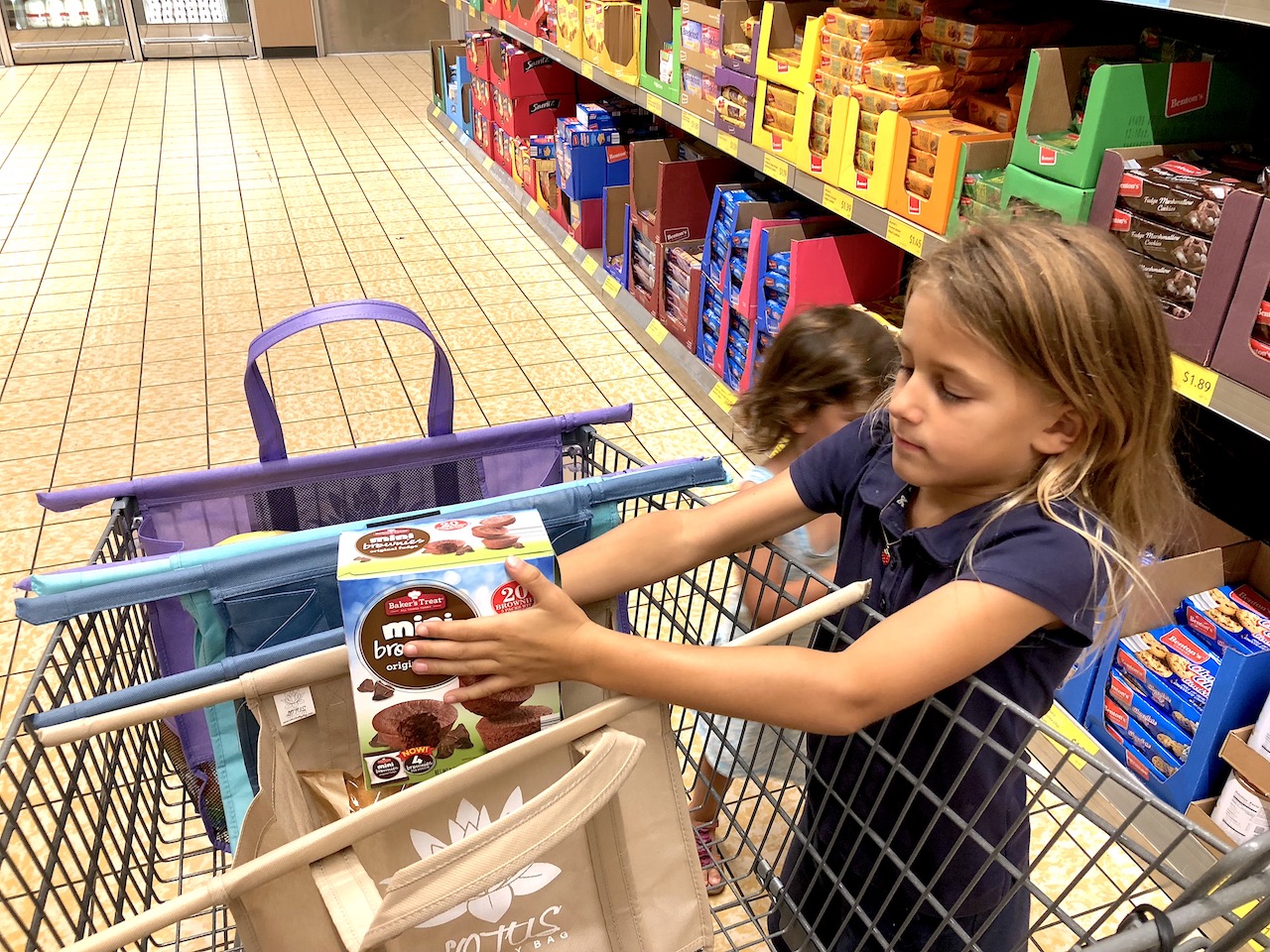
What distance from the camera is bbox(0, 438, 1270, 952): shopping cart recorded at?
0.72m

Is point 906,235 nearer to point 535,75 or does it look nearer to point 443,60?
point 535,75

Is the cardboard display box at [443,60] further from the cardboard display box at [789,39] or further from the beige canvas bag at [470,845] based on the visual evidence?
the beige canvas bag at [470,845]

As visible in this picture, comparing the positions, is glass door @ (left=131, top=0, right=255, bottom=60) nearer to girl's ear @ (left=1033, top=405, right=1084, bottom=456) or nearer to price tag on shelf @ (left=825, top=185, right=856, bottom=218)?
price tag on shelf @ (left=825, top=185, right=856, bottom=218)

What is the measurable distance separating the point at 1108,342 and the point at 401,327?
3.30m

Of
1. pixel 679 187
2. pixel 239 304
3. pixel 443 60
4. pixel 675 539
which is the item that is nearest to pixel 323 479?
pixel 675 539

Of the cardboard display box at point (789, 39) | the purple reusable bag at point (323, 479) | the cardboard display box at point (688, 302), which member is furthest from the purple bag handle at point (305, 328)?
the cardboard display box at point (688, 302)

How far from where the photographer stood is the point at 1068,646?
945 millimetres

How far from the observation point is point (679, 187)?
11.2 ft

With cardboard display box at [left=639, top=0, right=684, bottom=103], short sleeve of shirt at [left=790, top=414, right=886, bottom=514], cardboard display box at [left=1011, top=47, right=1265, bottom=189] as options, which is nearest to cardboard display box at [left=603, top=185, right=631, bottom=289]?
cardboard display box at [left=639, top=0, right=684, bottom=103]

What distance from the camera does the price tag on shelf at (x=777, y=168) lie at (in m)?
2.61

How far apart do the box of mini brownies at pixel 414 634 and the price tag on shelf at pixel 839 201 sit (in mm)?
1780

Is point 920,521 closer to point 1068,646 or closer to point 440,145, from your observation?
point 1068,646

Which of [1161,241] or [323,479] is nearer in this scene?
[323,479]

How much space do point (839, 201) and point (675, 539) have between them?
159 centimetres
